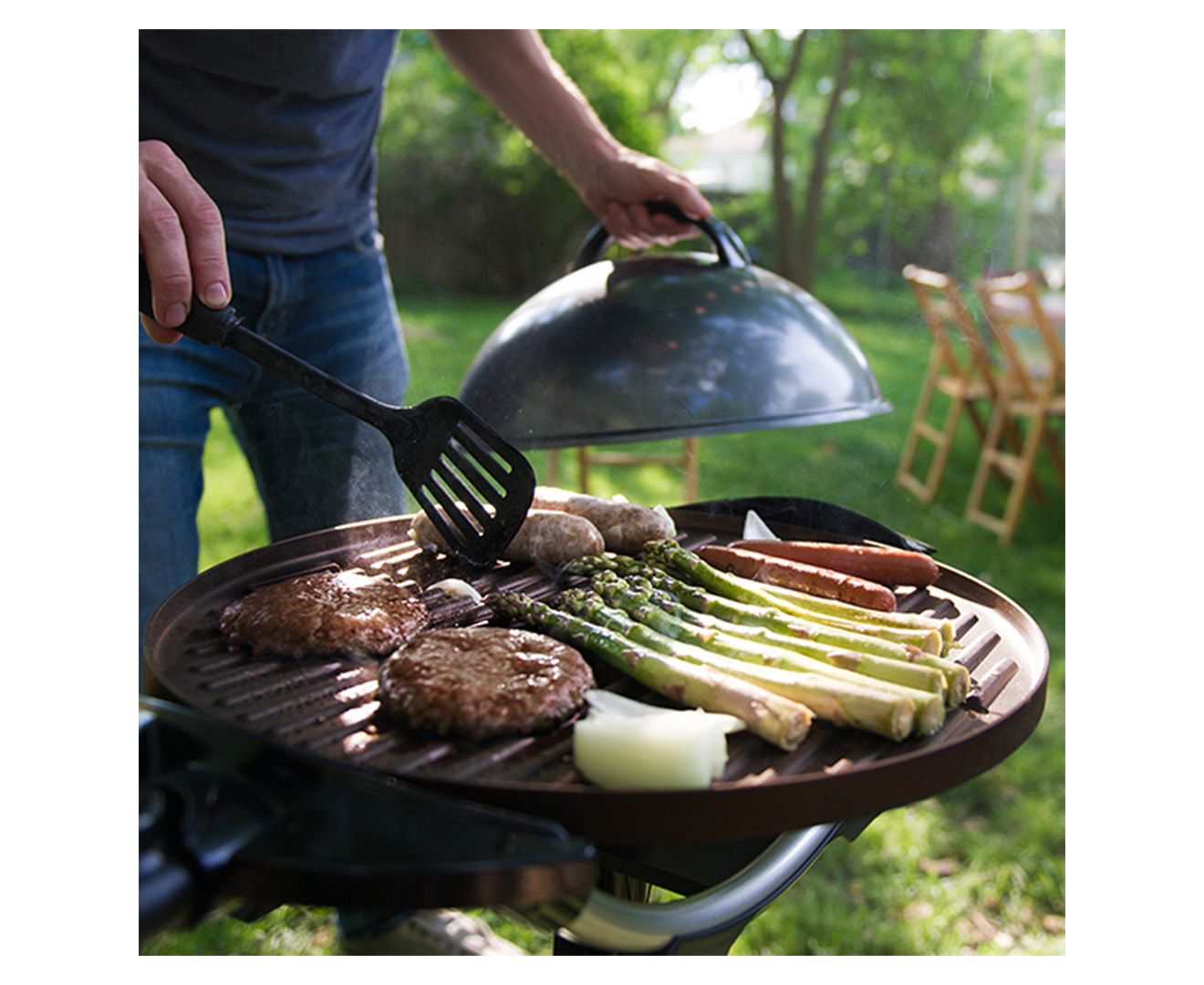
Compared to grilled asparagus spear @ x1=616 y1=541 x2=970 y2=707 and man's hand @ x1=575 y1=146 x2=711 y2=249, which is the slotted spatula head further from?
man's hand @ x1=575 y1=146 x2=711 y2=249

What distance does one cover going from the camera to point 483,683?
142 cm

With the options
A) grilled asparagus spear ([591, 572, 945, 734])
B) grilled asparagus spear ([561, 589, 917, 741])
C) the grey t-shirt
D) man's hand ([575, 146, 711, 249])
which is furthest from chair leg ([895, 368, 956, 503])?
the grey t-shirt

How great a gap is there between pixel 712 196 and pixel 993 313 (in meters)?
1.03

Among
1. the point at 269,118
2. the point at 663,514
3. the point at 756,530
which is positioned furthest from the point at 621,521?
the point at 269,118

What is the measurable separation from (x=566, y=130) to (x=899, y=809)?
7.22 feet

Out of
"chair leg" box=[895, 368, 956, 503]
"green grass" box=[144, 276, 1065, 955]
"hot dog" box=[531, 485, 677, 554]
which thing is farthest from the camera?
"chair leg" box=[895, 368, 956, 503]

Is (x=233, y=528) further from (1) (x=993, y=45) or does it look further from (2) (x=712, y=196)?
(1) (x=993, y=45)

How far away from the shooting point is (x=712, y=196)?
2789mm

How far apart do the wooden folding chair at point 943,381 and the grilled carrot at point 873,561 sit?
2.49ft

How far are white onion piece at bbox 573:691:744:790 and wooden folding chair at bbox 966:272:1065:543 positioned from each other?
235 cm

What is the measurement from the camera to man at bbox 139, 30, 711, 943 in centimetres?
224

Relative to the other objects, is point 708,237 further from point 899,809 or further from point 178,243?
point 899,809
